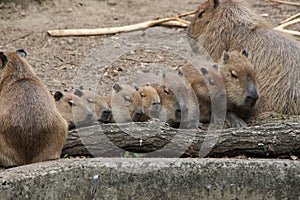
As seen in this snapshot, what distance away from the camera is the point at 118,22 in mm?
8633

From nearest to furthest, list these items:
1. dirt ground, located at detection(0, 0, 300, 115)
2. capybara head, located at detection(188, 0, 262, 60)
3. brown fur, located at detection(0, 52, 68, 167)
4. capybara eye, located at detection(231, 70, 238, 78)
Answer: brown fur, located at detection(0, 52, 68, 167)
capybara eye, located at detection(231, 70, 238, 78)
capybara head, located at detection(188, 0, 262, 60)
dirt ground, located at detection(0, 0, 300, 115)

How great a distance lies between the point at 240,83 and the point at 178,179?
1.73m

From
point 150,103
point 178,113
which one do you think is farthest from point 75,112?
point 178,113

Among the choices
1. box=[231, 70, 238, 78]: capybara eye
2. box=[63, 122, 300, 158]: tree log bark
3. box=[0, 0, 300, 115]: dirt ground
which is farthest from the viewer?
box=[0, 0, 300, 115]: dirt ground

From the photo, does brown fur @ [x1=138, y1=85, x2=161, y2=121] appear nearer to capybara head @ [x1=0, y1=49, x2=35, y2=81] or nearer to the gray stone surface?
capybara head @ [x1=0, y1=49, x2=35, y2=81]

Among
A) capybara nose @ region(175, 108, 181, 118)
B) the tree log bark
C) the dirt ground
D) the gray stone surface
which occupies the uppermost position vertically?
the gray stone surface

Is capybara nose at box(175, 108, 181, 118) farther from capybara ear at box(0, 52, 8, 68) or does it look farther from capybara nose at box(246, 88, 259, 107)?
capybara ear at box(0, 52, 8, 68)

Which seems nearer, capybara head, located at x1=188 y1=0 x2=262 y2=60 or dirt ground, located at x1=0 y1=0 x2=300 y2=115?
capybara head, located at x1=188 y1=0 x2=262 y2=60

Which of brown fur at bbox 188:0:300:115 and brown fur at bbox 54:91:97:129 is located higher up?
brown fur at bbox 188:0:300:115

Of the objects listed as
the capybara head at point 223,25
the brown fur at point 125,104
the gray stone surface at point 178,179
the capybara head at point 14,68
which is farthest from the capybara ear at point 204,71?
the gray stone surface at point 178,179

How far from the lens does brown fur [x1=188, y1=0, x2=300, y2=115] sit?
227 inches

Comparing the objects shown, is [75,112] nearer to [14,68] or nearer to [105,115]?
[105,115]

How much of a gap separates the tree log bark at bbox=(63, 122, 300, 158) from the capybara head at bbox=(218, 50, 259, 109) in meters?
0.66

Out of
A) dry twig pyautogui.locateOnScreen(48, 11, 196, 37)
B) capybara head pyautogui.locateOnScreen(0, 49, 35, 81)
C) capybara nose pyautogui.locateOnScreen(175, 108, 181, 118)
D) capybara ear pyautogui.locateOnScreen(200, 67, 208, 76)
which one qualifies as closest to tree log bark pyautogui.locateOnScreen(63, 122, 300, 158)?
capybara head pyautogui.locateOnScreen(0, 49, 35, 81)
